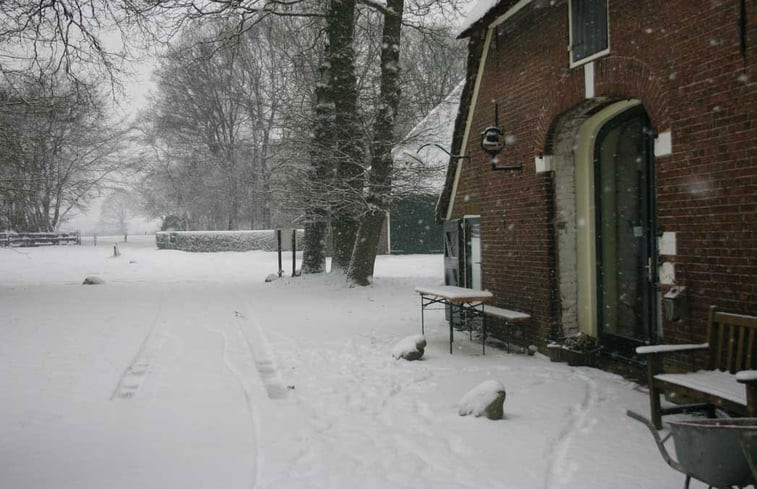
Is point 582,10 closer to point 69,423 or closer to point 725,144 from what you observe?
point 725,144

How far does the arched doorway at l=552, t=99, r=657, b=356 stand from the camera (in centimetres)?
776

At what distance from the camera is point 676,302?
5.89 meters

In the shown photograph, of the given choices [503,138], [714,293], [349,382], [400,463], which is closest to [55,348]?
[349,382]

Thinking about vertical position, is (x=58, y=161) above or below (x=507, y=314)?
above

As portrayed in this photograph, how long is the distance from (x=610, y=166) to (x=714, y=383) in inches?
155

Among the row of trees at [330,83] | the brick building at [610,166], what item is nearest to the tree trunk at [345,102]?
the row of trees at [330,83]

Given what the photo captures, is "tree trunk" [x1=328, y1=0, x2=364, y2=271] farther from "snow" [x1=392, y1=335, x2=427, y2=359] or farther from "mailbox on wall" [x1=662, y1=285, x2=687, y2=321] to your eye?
"mailbox on wall" [x1=662, y1=285, x2=687, y2=321]

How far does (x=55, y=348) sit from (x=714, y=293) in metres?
8.26

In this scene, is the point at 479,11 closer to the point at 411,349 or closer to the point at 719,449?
the point at 411,349

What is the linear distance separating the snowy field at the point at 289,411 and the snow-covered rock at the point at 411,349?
154mm

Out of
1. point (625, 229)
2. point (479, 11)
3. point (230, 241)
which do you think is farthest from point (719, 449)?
point (230, 241)

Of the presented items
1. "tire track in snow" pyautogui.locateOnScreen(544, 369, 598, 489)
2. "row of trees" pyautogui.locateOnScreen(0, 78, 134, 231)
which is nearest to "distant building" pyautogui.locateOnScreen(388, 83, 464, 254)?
"tire track in snow" pyautogui.locateOnScreen(544, 369, 598, 489)

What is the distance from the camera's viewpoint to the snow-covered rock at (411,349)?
8.17 meters

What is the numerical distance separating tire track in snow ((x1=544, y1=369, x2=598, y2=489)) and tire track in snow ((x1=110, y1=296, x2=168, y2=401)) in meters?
4.14
